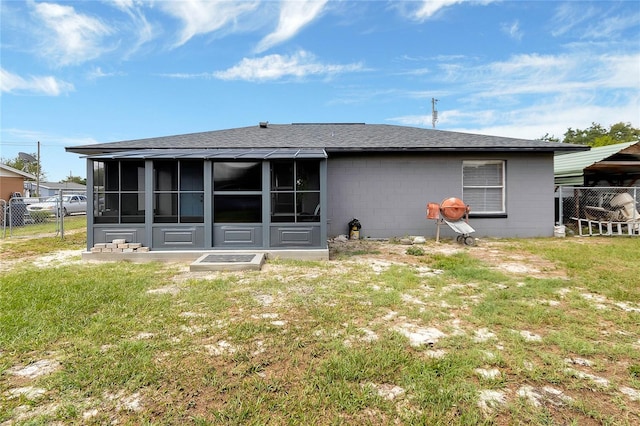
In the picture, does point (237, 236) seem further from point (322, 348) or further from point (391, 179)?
point (391, 179)

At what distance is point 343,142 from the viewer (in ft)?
27.9

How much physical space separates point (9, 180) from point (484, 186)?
22.7m

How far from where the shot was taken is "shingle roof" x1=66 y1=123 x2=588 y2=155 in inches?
312

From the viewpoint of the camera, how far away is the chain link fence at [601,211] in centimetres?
867

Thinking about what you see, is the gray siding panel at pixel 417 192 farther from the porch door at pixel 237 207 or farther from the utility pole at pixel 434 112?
the utility pole at pixel 434 112

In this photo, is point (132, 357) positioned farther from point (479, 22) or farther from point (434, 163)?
point (479, 22)

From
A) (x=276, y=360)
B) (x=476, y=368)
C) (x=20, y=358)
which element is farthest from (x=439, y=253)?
(x=20, y=358)

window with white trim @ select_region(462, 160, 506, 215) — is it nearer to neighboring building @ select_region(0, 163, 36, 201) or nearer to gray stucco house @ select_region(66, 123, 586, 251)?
gray stucco house @ select_region(66, 123, 586, 251)

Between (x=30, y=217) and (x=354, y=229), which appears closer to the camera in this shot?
(x=354, y=229)

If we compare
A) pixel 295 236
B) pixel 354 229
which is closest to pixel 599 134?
pixel 354 229

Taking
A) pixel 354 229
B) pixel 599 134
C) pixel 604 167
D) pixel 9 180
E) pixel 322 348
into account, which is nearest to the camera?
pixel 322 348

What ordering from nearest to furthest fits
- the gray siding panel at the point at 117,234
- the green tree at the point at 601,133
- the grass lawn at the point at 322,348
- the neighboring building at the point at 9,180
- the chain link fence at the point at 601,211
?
the grass lawn at the point at 322,348
the gray siding panel at the point at 117,234
the chain link fence at the point at 601,211
the neighboring building at the point at 9,180
the green tree at the point at 601,133

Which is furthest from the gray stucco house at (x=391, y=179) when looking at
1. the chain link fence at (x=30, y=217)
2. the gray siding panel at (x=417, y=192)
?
the chain link fence at (x=30, y=217)

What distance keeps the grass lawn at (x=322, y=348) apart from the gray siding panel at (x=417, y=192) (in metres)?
3.67
